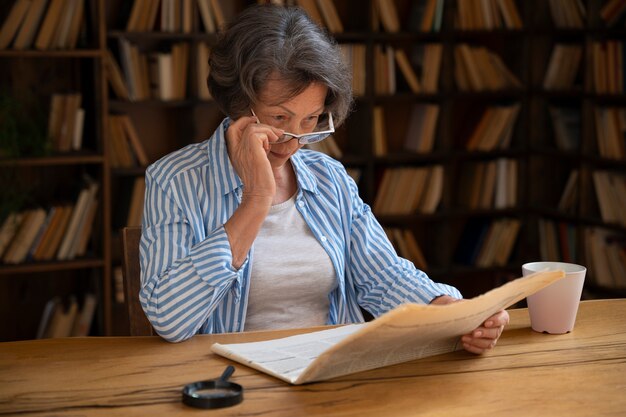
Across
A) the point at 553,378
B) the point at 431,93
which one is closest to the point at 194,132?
the point at 431,93

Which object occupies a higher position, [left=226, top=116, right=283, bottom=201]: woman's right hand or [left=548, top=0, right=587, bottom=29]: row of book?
[left=548, top=0, right=587, bottom=29]: row of book

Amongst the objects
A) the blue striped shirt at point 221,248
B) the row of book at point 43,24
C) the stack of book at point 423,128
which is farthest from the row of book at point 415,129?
the blue striped shirt at point 221,248

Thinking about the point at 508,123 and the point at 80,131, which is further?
the point at 508,123

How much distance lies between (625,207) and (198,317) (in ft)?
9.25

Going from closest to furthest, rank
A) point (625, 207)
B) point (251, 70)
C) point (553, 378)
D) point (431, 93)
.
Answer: point (553, 378) < point (251, 70) < point (625, 207) < point (431, 93)

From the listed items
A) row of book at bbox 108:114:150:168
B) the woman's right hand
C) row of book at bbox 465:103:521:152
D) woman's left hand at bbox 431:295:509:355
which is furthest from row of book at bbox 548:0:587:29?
woman's left hand at bbox 431:295:509:355

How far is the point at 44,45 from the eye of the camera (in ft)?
12.3

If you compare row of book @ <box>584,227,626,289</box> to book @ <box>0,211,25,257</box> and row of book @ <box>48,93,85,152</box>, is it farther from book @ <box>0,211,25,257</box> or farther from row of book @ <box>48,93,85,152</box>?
book @ <box>0,211,25,257</box>

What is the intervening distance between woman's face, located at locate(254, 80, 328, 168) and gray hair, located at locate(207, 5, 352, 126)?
0.01 metres

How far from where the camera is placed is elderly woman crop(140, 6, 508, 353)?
73.0 inches

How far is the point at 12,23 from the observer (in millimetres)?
3695

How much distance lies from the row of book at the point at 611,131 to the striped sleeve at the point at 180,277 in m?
2.70

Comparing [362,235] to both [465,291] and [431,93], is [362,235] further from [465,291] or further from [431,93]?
[465,291]

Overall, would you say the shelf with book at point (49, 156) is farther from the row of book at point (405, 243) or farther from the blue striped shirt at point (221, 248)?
the blue striped shirt at point (221, 248)
